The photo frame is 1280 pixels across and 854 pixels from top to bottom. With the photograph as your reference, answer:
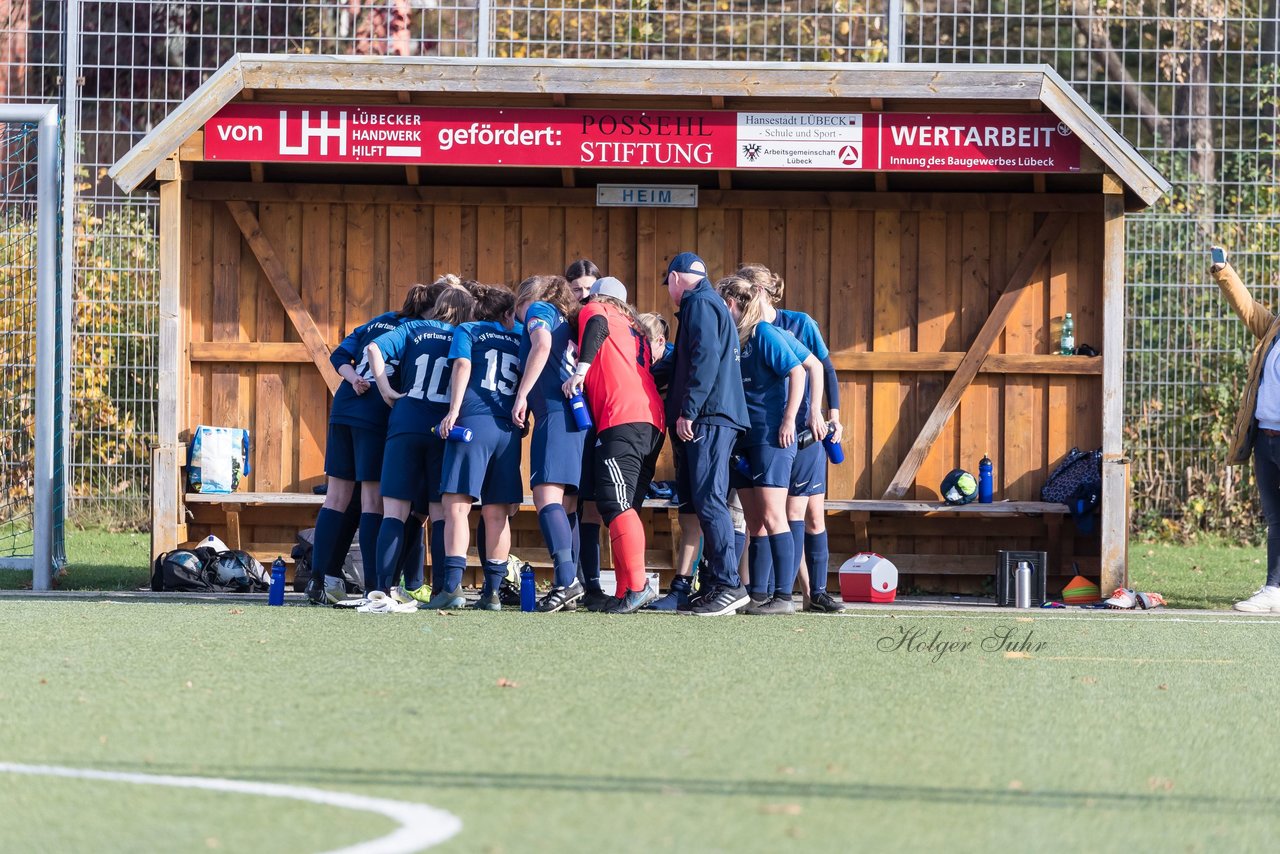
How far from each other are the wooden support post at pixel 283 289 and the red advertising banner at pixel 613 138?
1.11 metres

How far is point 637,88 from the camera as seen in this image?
9.41 m

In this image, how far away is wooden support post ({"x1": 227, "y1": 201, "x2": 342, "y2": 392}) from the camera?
1067 cm

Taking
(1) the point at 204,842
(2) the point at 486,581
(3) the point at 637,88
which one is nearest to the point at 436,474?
(2) the point at 486,581

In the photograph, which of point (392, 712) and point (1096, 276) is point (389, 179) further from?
point (392, 712)

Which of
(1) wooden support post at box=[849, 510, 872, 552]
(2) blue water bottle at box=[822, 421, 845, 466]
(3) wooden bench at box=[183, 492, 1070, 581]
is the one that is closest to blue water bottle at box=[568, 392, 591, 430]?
(2) blue water bottle at box=[822, 421, 845, 466]

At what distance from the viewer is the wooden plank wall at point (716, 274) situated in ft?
35.2

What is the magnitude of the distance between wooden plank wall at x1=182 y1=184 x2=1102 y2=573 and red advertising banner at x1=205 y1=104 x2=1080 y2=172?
43.7 inches

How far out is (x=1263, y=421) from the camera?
30.7 ft

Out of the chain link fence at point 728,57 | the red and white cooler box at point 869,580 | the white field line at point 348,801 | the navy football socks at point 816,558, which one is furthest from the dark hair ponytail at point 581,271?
the white field line at point 348,801

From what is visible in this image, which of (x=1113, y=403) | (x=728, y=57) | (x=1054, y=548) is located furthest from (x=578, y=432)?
(x=728, y=57)

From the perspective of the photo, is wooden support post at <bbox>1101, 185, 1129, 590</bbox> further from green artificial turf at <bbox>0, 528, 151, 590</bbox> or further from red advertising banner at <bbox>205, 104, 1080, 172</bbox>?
green artificial turf at <bbox>0, 528, 151, 590</bbox>

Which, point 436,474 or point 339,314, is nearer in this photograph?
point 436,474

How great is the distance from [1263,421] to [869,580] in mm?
2399

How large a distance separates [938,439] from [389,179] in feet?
13.0
